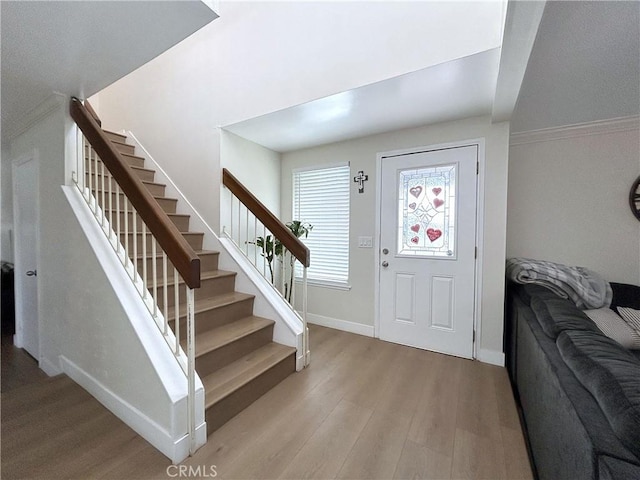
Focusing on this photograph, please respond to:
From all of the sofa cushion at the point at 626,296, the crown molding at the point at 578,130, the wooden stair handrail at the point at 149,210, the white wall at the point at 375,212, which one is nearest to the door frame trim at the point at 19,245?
the wooden stair handrail at the point at 149,210

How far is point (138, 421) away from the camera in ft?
4.73

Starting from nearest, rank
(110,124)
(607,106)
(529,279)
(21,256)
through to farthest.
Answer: (529,279) < (607,106) < (21,256) < (110,124)

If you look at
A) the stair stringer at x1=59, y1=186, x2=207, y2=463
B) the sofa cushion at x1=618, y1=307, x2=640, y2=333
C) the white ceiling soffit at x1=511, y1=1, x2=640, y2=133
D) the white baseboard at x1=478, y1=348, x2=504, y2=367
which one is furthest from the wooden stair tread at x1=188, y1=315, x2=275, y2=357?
the white ceiling soffit at x1=511, y1=1, x2=640, y2=133

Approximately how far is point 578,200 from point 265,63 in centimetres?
331

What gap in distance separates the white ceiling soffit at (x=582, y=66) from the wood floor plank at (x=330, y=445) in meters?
2.57

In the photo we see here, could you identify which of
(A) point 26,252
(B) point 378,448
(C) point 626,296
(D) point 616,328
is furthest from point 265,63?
(C) point 626,296

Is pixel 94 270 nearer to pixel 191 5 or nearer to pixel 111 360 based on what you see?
pixel 111 360

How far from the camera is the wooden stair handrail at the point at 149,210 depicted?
128cm

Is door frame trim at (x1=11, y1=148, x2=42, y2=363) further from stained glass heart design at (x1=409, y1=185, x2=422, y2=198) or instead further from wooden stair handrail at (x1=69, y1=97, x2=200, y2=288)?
stained glass heart design at (x1=409, y1=185, x2=422, y2=198)

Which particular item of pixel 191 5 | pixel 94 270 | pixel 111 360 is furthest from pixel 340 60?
pixel 111 360

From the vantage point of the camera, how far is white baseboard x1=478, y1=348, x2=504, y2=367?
229cm

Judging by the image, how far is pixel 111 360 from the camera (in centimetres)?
159

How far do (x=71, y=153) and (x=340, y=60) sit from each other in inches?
84.4

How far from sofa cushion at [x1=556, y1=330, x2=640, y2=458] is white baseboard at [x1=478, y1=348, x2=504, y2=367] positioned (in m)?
1.37
